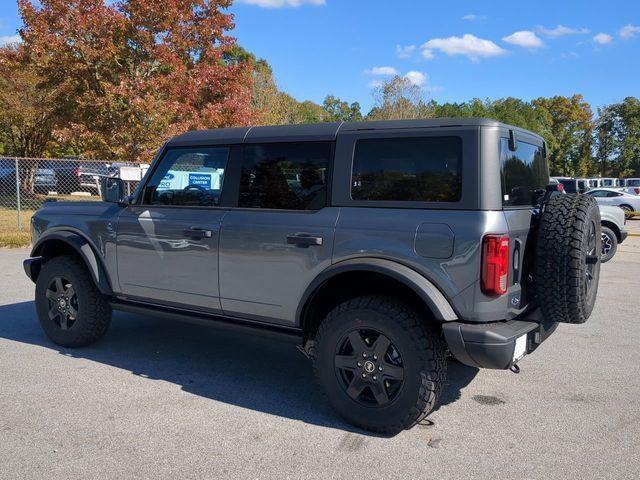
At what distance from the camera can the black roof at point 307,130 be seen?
3472mm

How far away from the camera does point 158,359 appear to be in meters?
5.02

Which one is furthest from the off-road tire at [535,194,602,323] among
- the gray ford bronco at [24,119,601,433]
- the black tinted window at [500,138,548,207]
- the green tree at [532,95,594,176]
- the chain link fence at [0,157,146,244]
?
the green tree at [532,95,594,176]

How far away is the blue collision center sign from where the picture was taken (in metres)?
4.43

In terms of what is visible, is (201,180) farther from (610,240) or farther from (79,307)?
(610,240)

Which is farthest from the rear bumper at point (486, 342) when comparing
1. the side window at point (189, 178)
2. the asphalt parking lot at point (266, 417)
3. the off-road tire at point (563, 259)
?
the side window at point (189, 178)

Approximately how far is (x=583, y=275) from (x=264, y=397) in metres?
2.37

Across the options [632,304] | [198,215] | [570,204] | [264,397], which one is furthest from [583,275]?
[632,304]

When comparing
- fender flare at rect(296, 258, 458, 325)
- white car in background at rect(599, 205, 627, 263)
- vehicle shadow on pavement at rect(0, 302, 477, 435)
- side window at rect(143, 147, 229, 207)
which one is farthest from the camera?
white car in background at rect(599, 205, 627, 263)

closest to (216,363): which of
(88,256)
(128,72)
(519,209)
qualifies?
(88,256)

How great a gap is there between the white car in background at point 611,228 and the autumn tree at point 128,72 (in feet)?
41.6

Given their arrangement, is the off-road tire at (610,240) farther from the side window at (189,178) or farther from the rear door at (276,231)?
the side window at (189,178)

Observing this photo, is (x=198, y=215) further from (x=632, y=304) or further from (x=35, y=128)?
(x=35, y=128)

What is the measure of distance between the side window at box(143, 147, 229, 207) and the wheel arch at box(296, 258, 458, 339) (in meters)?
1.13

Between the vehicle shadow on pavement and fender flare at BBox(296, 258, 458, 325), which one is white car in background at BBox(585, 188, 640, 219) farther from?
fender flare at BBox(296, 258, 458, 325)
